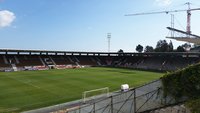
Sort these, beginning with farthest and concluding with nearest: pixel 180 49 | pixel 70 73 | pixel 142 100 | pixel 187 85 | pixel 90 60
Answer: pixel 180 49
pixel 90 60
pixel 70 73
pixel 142 100
pixel 187 85

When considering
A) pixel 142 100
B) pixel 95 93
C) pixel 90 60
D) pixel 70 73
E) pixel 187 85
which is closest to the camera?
pixel 187 85

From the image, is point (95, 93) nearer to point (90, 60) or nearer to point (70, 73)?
point (70, 73)

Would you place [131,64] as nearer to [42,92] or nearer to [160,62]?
[160,62]

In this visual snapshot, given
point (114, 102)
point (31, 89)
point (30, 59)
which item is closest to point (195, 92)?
point (114, 102)

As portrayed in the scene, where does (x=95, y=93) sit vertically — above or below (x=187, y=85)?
below

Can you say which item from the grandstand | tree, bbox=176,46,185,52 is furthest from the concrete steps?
tree, bbox=176,46,185,52

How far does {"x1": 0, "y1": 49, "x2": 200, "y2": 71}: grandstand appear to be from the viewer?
70.0m

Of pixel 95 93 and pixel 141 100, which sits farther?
pixel 95 93

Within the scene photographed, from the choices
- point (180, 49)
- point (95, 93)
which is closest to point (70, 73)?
point (95, 93)

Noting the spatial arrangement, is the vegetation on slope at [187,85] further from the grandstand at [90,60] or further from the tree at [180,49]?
the tree at [180,49]

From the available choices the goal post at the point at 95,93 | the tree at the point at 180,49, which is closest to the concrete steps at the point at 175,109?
the goal post at the point at 95,93

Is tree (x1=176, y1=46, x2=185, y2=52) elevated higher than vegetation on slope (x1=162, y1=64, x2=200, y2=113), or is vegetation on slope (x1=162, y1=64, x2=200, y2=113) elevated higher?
tree (x1=176, y1=46, x2=185, y2=52)

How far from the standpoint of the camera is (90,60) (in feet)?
279

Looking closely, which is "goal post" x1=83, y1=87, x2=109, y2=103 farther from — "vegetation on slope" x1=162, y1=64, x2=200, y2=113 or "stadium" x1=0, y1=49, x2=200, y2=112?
"vegetation on slope" x1=162, y1=64, x2=200, y2=113
